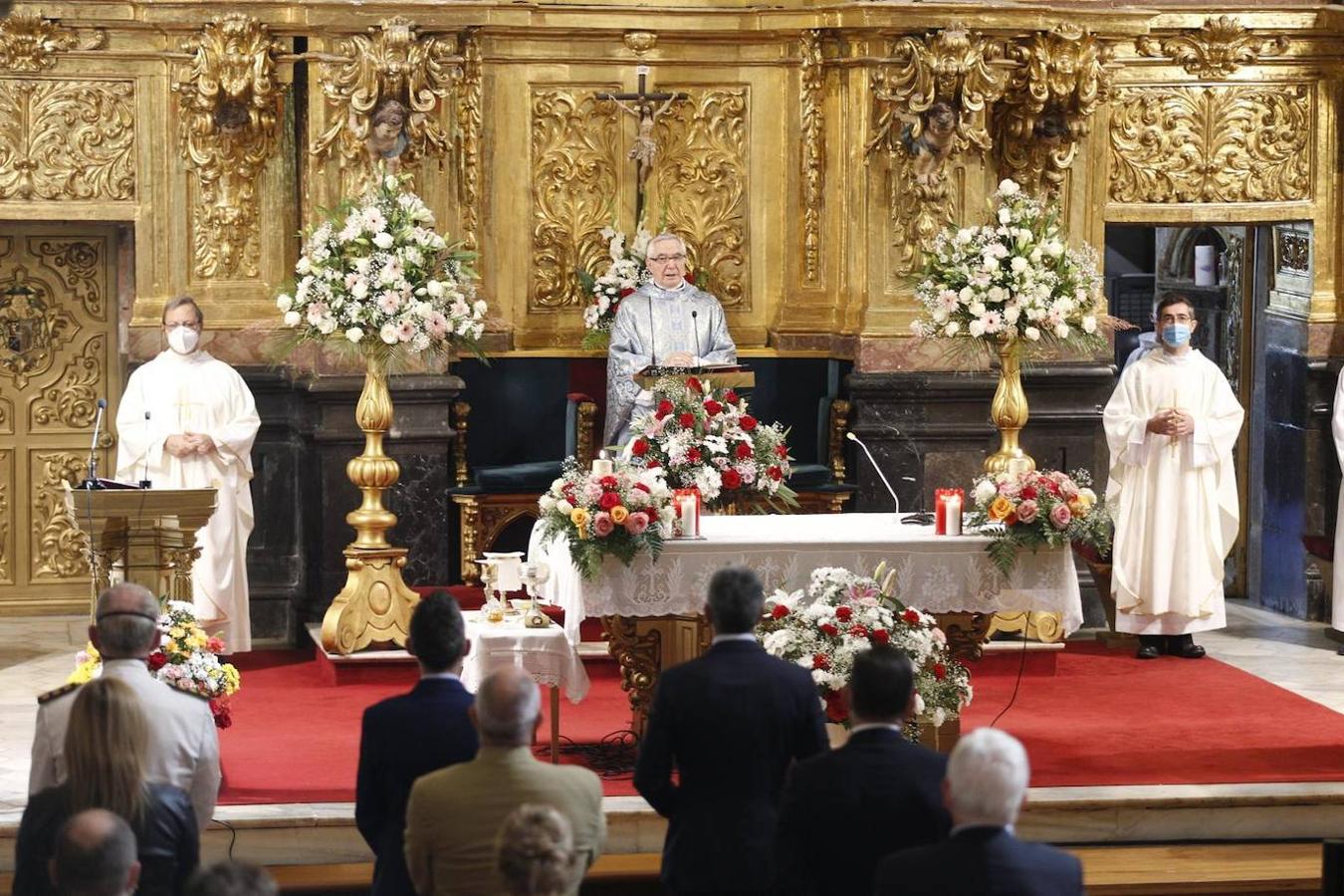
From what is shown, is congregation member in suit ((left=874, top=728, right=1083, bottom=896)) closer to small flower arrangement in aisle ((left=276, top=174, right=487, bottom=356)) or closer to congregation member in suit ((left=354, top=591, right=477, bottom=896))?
congregation member in suit ((left=354, top=591, right=477, bottom=896))

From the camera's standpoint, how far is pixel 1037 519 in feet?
33.3

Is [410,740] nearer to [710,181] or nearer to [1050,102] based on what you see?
[1050,102]

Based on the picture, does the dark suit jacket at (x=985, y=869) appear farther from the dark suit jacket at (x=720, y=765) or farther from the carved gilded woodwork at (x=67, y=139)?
the carved gilded woodwork at (x=67, y=139)

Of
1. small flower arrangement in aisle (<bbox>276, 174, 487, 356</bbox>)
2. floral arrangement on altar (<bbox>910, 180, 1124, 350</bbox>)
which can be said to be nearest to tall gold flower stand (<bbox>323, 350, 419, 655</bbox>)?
small flower arrangement in aisle (<bbox>276, 174, 487, 356</bbox>)

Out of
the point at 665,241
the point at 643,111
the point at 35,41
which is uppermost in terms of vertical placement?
the point at 35,41

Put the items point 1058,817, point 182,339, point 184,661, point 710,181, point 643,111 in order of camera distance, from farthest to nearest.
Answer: point 710,181 < point 643,111 < point 182,339 < point 1058,817 < point 184,661

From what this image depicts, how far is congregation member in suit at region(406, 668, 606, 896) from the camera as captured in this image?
565cm

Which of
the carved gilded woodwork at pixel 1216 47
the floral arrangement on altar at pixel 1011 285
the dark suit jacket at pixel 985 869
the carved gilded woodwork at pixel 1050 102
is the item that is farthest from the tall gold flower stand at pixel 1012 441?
the dark suit jacket at pixel 985 869

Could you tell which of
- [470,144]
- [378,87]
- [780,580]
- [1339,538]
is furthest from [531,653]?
[1339,538]

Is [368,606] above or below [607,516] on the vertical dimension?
below

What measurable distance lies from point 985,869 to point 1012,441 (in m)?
7.60

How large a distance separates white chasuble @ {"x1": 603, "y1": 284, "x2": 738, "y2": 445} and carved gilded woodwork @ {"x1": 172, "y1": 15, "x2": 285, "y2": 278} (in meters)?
2.15

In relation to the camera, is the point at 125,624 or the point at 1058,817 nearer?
the point at 125,624

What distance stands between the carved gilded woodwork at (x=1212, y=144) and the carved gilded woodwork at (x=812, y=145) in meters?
1.76
